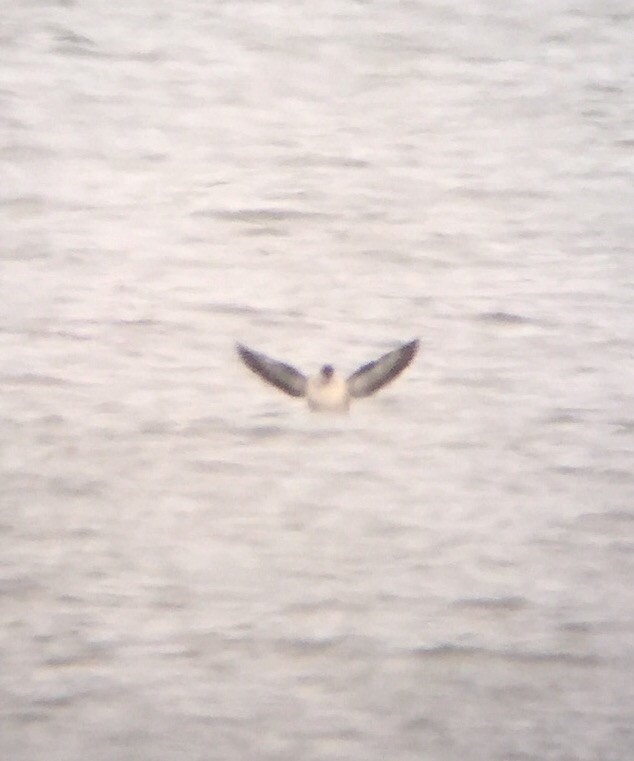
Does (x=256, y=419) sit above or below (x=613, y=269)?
below

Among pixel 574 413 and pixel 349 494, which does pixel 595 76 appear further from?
pixel 349 494

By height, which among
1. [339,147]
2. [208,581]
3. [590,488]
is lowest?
[208,581]

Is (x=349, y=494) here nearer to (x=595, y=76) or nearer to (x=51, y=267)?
(x=51, y=267)

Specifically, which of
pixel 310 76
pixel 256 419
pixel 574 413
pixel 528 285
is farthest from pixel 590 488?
pixel 310 76

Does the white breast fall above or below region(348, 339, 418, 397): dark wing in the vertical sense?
below

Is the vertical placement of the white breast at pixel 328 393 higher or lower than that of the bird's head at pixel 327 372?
lower
